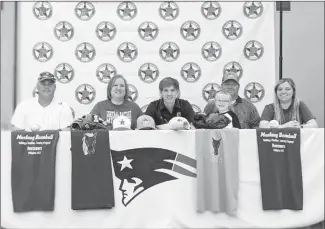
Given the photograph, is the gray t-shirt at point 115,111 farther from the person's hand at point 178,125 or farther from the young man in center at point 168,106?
the person's hand at point 178,125

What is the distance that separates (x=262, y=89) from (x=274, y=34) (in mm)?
648

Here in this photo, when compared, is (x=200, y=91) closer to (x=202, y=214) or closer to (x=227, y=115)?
(x=227, y=115)

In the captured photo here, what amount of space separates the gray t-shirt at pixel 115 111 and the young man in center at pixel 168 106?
141 mm

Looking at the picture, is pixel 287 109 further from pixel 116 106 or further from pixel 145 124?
pixel 116 106

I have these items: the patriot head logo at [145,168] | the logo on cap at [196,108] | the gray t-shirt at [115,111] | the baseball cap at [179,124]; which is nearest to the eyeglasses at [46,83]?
the gray t-shirt at [115,111]

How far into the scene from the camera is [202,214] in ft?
10.4

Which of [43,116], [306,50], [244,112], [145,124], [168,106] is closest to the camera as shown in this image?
[145,124]

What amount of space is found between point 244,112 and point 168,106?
729mm

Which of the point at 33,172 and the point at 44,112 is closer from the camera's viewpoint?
the point at 33,172

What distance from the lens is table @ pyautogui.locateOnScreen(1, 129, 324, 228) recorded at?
3158 mm

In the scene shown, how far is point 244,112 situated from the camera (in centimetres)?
419

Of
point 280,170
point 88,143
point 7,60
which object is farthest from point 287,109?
point 7,60

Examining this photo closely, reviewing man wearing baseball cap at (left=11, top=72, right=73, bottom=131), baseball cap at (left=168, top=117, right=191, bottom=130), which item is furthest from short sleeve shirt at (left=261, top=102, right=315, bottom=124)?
man wearing baseball cap at (left=11, top=72, right=73, bottom=131)

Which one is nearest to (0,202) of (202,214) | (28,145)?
(28,145)
